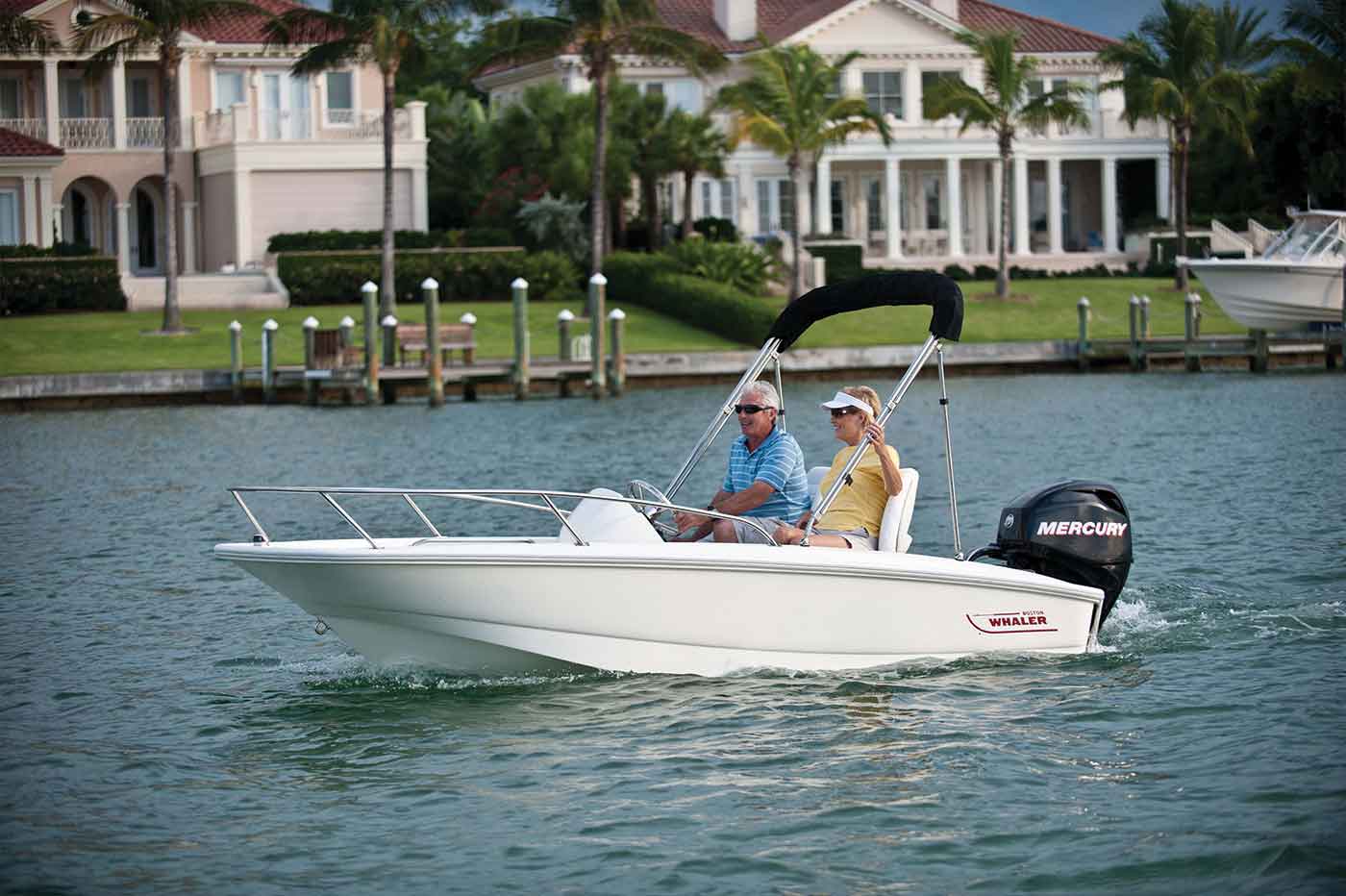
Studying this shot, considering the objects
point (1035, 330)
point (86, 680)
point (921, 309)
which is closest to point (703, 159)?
point (921, 309)

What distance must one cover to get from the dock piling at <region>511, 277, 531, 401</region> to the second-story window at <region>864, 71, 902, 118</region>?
24.6 meters

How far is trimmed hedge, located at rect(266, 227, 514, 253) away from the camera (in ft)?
167

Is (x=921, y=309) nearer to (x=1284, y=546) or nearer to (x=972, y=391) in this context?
(x=972, y=391)

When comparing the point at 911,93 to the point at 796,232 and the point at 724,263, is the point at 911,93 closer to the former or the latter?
the point at 796,232

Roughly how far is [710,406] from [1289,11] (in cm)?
2673

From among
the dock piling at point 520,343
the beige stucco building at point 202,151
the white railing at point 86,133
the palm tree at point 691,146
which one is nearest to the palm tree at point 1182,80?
the palm tree at point 691,146

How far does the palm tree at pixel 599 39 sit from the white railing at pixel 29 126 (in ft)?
46.0

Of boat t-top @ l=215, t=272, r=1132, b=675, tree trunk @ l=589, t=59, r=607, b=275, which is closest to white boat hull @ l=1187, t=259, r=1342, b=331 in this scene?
tree trunk @ l=589, t=59, r=607, b=275

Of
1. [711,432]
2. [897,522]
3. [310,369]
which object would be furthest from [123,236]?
[897,522]

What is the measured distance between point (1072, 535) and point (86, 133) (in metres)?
46.6

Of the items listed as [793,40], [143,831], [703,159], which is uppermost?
[793,40]

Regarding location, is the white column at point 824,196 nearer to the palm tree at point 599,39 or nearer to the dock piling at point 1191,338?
the palm tree at point 599,39

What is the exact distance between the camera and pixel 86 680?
1219 centimetres

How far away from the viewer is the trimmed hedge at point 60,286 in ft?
151
